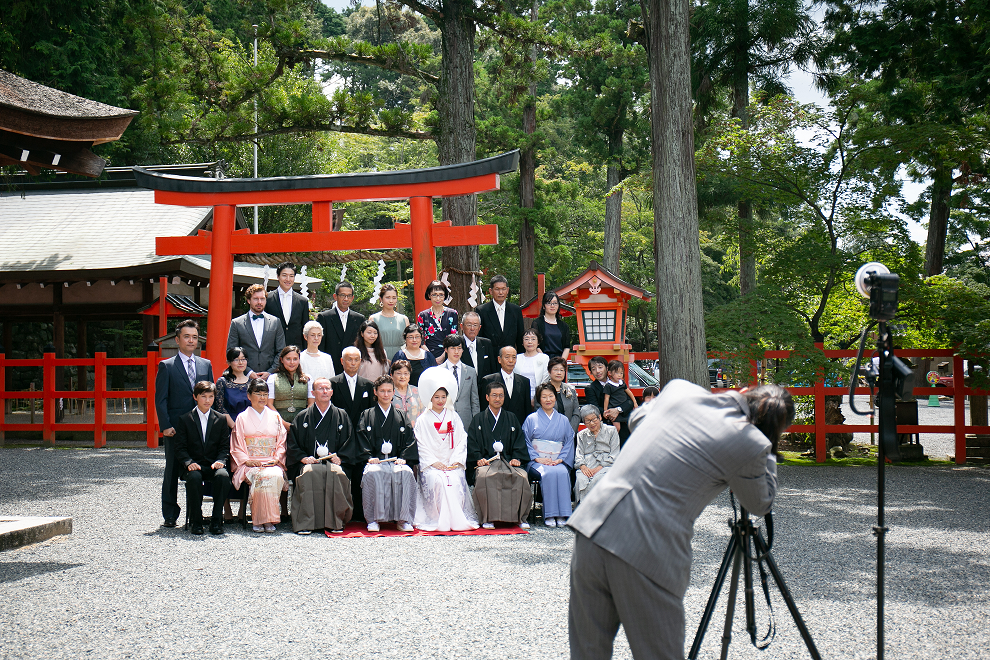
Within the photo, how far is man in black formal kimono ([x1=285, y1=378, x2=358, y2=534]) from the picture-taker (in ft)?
20.2

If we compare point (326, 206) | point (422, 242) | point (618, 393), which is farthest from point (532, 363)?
point (326, 206)

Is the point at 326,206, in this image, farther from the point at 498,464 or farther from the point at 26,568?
the point at 26,568

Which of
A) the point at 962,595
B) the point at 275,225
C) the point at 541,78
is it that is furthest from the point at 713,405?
the point at 275,225

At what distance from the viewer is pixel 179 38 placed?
13430 mm

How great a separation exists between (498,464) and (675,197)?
3195 millimetres

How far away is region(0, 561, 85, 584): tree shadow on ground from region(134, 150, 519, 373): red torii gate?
399 cm

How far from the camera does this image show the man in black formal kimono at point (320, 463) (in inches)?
243

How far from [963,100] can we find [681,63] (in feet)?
13.2

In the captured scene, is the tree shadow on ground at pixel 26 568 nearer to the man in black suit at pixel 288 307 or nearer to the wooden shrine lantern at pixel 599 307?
the man in black suit at pixel 288 307

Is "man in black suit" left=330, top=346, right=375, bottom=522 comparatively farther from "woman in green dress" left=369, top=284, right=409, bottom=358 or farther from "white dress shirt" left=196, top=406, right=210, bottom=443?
"white dress shirt" left=196, top=406, right=210, bottom=443

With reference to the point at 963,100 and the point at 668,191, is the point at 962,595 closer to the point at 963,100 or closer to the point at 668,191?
the point at 668,191

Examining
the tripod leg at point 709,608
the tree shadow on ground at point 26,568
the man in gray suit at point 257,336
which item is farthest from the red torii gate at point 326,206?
the tripod leg at point 709,608

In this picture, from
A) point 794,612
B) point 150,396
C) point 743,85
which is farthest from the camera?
point 743,85

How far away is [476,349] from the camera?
749 centimetres
